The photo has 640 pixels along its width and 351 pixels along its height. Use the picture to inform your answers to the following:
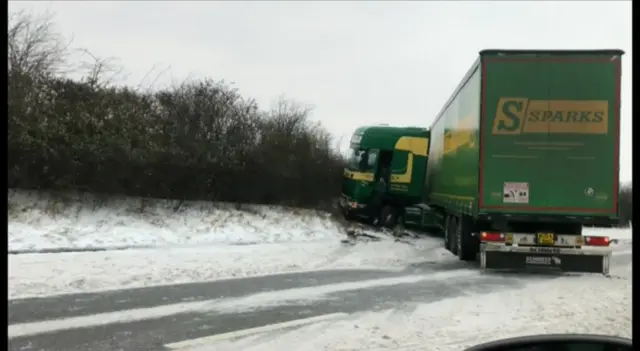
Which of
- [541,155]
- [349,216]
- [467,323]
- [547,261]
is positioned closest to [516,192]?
[541,155]

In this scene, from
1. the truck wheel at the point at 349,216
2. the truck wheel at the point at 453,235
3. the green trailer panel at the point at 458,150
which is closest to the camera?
the green trailer panel at the point at 458,150

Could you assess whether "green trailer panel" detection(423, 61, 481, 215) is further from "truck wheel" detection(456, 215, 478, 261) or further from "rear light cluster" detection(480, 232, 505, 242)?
"rear light cluster" detection(480, 232, 505, 242)

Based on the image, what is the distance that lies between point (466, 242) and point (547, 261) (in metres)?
2.29

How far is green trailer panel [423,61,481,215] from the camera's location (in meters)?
12.1

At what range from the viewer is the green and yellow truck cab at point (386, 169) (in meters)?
20.0


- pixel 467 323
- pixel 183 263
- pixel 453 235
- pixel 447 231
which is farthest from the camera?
pixel 447 231

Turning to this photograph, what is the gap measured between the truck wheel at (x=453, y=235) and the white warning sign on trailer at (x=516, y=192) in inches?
130

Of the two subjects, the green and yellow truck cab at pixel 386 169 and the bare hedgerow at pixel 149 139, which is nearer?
the bare hedgerow at pixel 149 139

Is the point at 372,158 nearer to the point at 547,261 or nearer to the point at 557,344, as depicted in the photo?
the point at 547,261

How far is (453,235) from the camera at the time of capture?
51.1ft

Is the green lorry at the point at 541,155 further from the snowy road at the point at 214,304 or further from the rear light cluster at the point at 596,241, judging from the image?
the snowy road at the point at 214,304

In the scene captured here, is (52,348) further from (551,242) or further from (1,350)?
(551,242)

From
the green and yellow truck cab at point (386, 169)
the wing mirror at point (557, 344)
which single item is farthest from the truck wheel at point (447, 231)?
the wing mirror at point (557, 344)

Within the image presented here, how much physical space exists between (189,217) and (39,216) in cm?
444
